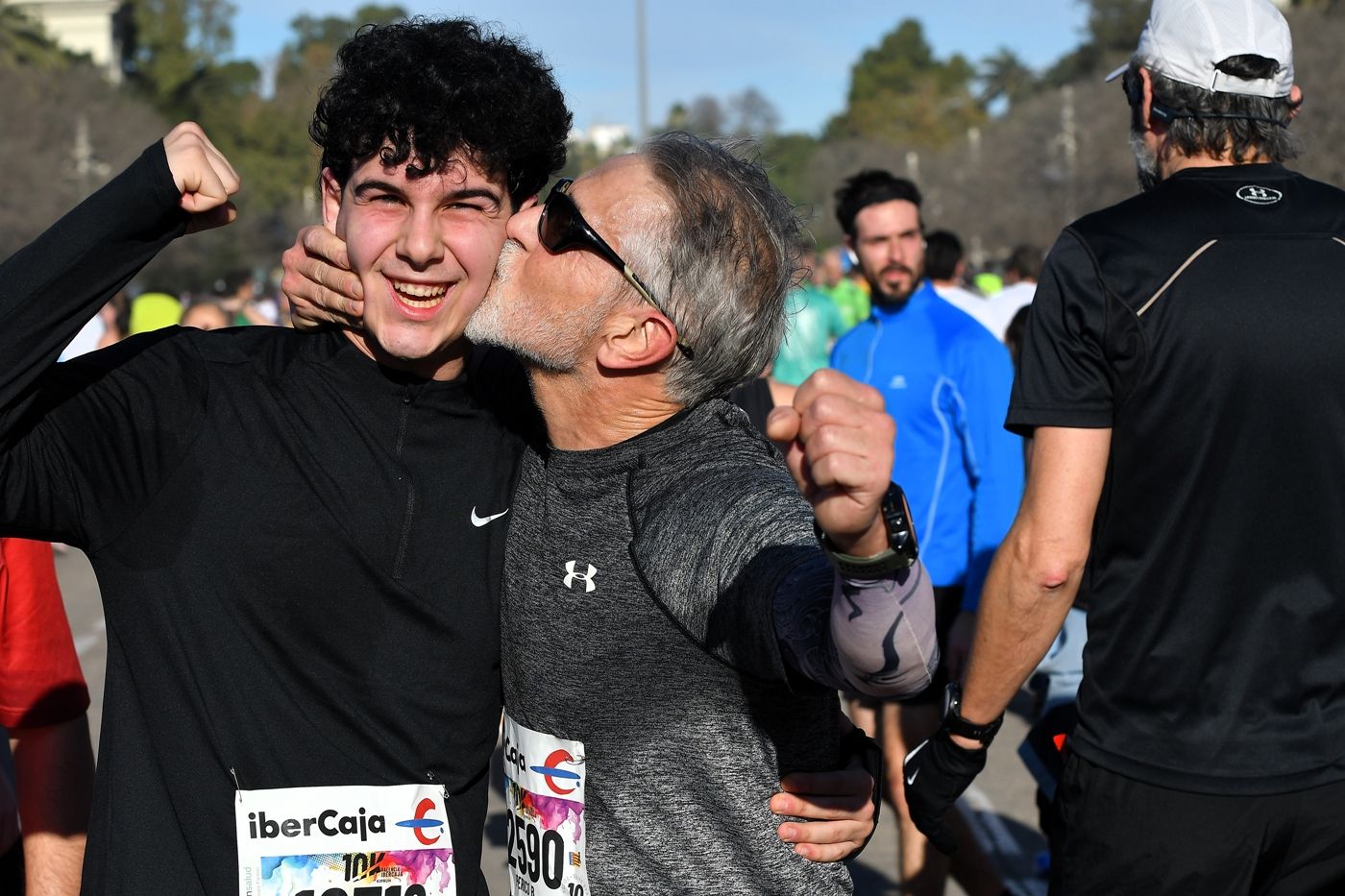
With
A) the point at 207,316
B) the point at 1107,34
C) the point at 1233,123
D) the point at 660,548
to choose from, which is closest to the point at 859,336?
the point at 1233,123

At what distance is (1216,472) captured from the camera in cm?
296

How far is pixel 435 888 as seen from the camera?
2512mm

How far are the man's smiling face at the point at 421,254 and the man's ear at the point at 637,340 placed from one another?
35 centimetres

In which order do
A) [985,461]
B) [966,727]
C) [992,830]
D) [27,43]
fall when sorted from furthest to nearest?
[27,43] → [992,830] → [985,461] → [966,727]

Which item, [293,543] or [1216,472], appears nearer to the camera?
[293,543]

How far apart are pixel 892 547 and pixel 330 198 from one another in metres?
1.65

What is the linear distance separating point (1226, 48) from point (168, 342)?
2.30 meters

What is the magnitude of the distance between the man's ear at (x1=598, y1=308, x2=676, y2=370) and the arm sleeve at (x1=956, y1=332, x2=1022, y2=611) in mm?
3216

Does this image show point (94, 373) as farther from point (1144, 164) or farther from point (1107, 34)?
point (1107, 34)

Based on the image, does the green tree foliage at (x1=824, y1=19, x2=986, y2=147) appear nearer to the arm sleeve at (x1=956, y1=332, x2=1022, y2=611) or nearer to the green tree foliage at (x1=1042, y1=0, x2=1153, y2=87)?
the green tree foliage at (x1=1042, y1=0, x2=1153, y2=87)

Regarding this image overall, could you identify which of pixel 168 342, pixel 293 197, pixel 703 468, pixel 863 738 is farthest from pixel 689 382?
pixel 293 197

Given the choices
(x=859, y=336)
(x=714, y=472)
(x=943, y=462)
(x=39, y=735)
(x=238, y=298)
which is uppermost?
(x=238, y=298)

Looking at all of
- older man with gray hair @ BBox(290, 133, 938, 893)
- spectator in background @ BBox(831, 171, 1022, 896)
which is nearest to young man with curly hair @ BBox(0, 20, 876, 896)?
older man with gray hair @ BBox(290, 133, 938, 893)

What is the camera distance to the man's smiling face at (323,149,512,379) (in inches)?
102
